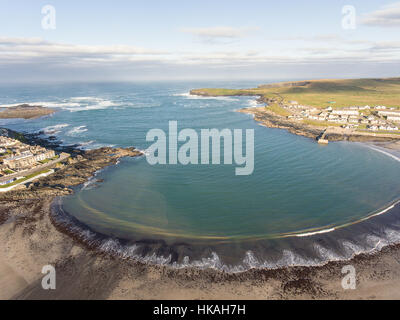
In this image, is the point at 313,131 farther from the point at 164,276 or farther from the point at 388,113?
the point at 164,276

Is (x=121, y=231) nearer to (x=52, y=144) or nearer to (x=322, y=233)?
(x=322, y=233)

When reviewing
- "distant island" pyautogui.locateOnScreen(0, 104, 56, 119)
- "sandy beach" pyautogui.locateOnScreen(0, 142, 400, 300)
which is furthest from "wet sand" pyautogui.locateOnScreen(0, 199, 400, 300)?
"distant island" pyautogui.locateOnScreen(0, 104, 56, 119)

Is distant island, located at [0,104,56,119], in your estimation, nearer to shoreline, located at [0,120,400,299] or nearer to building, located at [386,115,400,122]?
shoreline, located at [0,120,400,299]

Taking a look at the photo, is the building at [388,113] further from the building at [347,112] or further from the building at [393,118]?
the building at [347,112]

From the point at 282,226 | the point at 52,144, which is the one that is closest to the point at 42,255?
the point at 282,226

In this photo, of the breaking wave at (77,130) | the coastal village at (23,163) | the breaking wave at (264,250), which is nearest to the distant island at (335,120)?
the breaking wave at (264,250)
